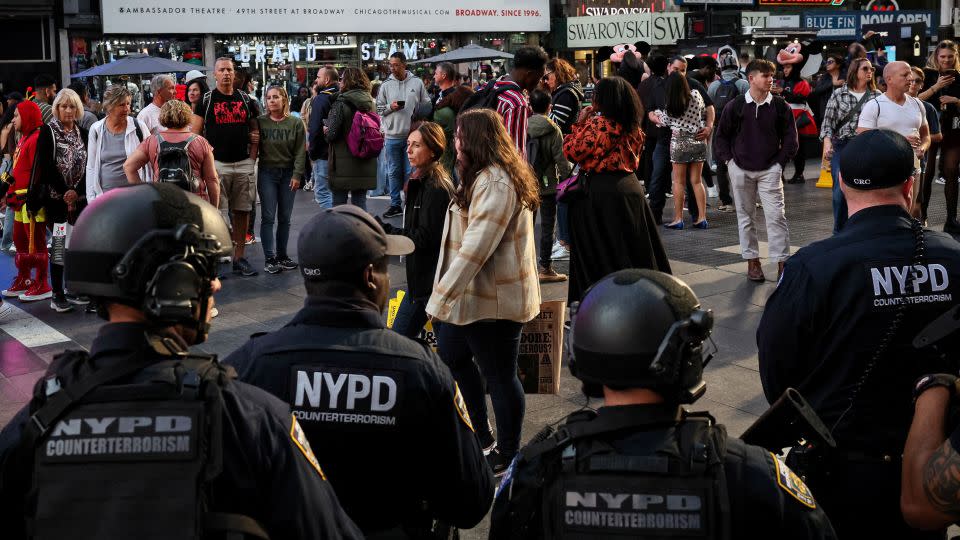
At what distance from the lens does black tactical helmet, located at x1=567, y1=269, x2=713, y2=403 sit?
222 cm

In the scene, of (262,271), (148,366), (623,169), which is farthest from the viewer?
(262,271)

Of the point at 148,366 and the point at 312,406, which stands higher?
the point at 148,366

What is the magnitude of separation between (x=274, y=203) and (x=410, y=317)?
16.3 feet

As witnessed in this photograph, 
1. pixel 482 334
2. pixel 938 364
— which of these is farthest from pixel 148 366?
pixel 482 334

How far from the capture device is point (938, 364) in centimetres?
318

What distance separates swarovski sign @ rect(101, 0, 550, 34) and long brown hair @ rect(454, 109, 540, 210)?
73.0 feet

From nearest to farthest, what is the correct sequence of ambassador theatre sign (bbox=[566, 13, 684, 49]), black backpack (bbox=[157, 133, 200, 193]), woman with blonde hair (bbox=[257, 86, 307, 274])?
black backpack (bbox=[157, 133, 200, 193]) → woman with blonde hair (bbox=[257, 86, 307, 274]) → ambassador theatre sign (bbox=[566, 13, 684, 49])

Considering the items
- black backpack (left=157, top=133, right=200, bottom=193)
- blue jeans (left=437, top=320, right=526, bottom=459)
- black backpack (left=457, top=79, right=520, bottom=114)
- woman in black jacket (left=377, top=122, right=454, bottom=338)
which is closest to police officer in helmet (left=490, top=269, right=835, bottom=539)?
Result: blue jeans (left=437, top=320, right=526, bottom=459)

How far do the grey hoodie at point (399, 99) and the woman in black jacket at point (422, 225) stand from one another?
7.93m

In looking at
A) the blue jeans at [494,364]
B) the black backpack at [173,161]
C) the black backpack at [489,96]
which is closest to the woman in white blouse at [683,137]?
the black backpack at [489,96]

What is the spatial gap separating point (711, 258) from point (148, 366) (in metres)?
9.16

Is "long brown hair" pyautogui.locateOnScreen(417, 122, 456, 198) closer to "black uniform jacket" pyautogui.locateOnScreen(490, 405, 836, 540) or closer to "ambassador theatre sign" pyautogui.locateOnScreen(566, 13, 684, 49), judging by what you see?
"black uniform jacket" pyautogui.locateOnScreen(490, 405, 836, 540)

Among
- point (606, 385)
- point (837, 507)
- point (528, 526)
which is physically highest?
point (606, 385)

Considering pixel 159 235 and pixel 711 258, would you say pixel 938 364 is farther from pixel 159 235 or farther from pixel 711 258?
pixel 711 258
